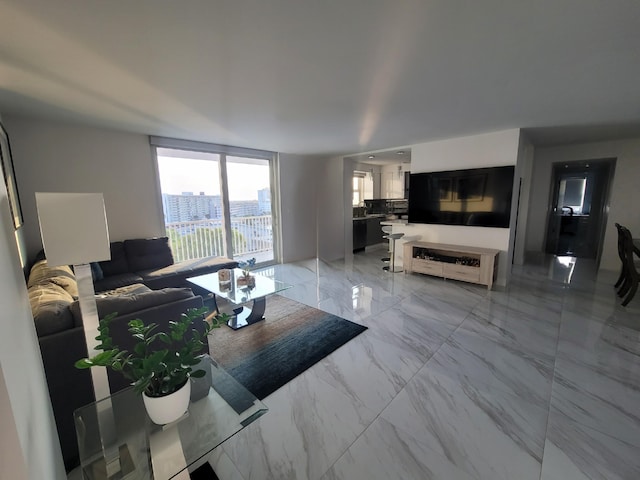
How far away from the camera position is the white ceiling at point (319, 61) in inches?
52.6

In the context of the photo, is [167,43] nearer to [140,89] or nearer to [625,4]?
[140,89]

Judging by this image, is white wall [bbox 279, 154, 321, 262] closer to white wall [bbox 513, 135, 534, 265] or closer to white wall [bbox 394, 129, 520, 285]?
white wall [bbox 394, 129, 520, 285]

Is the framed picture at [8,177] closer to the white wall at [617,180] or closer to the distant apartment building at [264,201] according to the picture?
the distant apartment building at [264,201]

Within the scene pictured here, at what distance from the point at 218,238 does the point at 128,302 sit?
3.27 meters

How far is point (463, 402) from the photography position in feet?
5.94

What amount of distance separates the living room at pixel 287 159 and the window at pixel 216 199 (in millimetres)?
255

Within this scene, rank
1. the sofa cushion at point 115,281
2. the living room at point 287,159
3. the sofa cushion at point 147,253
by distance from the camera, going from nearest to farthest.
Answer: the living room at point 287,159 < the sofa cushion at point 115,281 < the sofa cushion at point 147,253

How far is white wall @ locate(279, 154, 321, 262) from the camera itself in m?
5.56

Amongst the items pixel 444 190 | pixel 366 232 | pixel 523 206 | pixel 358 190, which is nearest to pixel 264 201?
pixel 366 232

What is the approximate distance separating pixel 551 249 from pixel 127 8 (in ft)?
26.0

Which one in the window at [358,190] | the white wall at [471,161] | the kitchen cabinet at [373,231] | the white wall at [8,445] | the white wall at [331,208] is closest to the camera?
the white wall at [8,445]

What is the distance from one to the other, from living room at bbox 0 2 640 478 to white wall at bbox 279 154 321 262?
26mm

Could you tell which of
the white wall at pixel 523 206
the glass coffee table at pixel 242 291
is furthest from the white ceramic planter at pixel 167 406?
the white wall at pixel 523 206

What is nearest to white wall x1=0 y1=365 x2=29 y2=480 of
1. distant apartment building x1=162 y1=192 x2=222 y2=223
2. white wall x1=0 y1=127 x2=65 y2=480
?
white wall x1=0 y1=127 x2=65 y2=480
